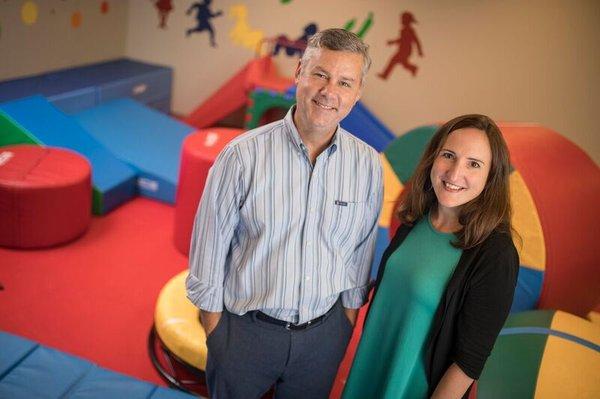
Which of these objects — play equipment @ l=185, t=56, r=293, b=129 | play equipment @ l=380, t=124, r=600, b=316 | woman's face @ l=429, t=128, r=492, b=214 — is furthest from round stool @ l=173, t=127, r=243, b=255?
play equipment @ l=185, t=56, r=293, b=129

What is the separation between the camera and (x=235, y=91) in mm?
6832

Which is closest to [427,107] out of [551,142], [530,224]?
[551,142]

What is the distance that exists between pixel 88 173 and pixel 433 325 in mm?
3188

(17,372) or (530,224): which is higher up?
(530,224)

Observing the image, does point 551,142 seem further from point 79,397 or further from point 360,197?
point 79,397

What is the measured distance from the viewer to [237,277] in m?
1.84

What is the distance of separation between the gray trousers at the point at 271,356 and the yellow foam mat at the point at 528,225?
4.81 feet

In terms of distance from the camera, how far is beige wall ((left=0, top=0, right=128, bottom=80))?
5.61 m

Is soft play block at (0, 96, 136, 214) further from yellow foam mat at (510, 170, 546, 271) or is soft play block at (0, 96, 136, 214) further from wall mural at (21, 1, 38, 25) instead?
yellow foam mat at (510, 170, 546, 271)

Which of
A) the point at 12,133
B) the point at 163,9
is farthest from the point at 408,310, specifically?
the point at 163,9

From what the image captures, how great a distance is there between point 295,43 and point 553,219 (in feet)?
15.6

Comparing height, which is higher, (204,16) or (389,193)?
(204,16)

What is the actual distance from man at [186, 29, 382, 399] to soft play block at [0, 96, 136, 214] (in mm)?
3018

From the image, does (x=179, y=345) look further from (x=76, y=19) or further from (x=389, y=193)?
(x=76, y=19)
